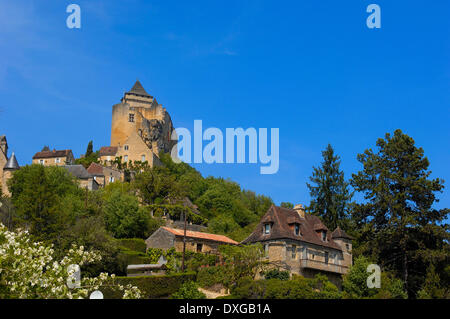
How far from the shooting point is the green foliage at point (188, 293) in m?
35.6

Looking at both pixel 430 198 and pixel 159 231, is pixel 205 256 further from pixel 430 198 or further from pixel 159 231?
pixel 430 198

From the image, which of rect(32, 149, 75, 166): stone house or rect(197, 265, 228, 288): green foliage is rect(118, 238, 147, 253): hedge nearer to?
rect(197, 265, 228, 288): green foliage

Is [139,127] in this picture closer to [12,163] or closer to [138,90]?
[138,90]

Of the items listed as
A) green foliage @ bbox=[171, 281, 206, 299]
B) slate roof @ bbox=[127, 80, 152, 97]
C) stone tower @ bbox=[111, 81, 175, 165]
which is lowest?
green foliage @ bbox=[171, 281, 206, 299]

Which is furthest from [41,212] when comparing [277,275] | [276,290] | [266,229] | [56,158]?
[56,158]

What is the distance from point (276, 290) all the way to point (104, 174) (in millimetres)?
51209

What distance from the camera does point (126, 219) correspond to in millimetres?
55938

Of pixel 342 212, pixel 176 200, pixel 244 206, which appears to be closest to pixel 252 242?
pixel 342 212

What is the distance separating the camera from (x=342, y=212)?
59875mm

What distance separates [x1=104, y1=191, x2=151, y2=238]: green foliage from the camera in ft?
183

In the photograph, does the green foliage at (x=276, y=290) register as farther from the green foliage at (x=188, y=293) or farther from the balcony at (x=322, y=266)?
the balcony at (x=322, y=266)

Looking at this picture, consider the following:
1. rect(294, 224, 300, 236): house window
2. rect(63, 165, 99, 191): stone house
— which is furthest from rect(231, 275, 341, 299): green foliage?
rect(63, 165, 99, 191): stone house

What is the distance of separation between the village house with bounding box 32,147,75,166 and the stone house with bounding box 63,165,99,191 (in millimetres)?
12360
